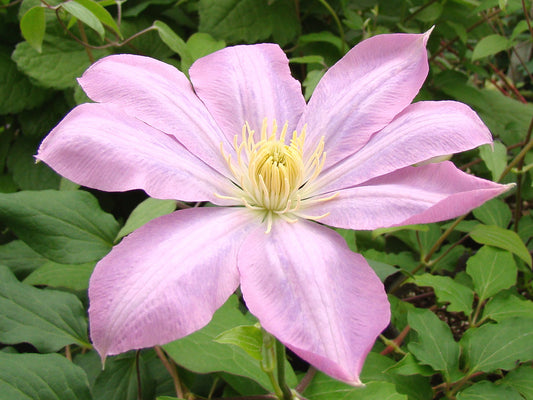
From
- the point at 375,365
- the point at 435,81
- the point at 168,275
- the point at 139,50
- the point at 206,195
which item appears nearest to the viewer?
the point at 168,275

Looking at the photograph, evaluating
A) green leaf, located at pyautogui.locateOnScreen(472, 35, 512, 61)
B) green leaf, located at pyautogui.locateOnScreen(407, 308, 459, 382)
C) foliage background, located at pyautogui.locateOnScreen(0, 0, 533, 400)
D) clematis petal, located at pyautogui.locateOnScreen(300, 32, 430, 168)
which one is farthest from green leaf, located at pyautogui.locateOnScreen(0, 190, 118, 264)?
green leaf, located at pyautogui.locateOnScreen(472, 35, 512, 61)

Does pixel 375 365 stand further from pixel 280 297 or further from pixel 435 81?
pixel 435 81

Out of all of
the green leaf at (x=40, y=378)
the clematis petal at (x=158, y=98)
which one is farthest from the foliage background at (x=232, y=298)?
the clematis petal at (x=158, y=98)

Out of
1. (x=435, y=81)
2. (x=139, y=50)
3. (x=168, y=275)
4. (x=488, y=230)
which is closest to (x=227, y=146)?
(x=168, y=275)

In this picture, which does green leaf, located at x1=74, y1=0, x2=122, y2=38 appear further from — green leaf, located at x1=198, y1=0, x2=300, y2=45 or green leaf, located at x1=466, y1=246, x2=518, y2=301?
green leaf, located at x1=466, y1=246, x2=518, y2=301

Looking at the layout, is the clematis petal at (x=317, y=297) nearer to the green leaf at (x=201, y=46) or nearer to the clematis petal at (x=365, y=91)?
the clematis petal at (x=365, y=91)

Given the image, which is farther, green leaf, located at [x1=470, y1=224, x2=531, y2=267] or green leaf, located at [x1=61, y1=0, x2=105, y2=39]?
green leaf, located at [x1=470, y1=224, x2=531, y2=267]
